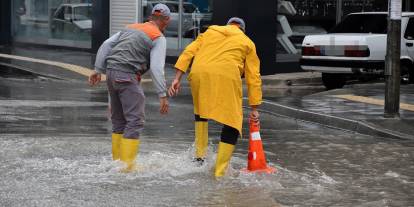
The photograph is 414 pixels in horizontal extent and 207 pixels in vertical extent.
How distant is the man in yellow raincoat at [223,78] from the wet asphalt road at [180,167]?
513 mm

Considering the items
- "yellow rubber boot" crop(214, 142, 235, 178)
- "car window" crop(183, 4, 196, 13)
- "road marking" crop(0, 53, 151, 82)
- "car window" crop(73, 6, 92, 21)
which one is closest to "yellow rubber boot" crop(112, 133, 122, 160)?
"yellow rubber boot" crop(214, 142, 235, 178)

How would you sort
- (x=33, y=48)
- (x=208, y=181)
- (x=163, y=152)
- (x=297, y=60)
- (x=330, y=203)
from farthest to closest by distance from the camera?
(x=33, y=48)
(x=297, y=60)
(x=163, y=152)
(x=208, y=181)
(x=330, y=203)

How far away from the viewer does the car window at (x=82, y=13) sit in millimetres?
25672

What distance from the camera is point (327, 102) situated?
14.7 meters

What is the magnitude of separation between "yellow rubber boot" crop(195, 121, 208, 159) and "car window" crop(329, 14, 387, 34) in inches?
434

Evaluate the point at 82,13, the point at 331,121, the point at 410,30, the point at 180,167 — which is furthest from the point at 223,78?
the point at 82,13

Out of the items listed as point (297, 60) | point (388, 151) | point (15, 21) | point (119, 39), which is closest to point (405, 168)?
point (388, 151)

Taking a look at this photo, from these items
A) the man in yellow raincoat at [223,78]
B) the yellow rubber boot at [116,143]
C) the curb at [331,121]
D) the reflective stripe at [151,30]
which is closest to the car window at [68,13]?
the curb at [331,121]

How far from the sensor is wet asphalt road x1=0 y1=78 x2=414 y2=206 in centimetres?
718

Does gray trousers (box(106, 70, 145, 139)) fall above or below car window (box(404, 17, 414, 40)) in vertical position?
below

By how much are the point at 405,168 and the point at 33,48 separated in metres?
20.3

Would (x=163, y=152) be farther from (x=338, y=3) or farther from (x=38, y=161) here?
(x=338, y=3)

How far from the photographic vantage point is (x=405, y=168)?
9039 millimetres

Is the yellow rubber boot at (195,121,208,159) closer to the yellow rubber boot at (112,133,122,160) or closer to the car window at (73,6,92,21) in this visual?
the yellow rubber boot at (112,133,122,160)
